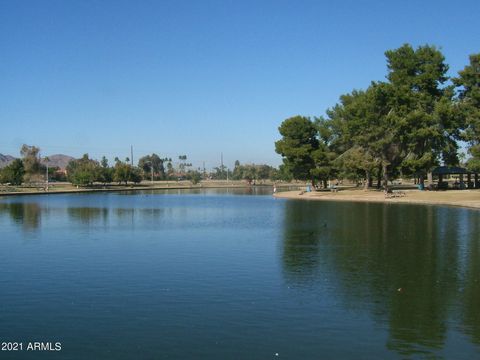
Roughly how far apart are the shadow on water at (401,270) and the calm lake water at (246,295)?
53 mm

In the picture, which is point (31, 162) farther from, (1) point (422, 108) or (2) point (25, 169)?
(1) point (422, 108)

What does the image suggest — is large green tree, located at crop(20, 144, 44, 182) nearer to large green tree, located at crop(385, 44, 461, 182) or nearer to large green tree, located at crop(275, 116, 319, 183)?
large green tree, located at crop(275, 116, 319, 183)

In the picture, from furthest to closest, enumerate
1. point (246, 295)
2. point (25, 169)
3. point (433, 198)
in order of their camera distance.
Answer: point (25, 169), point (433, 198), point (246, 295)

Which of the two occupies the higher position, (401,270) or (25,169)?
(25,169)

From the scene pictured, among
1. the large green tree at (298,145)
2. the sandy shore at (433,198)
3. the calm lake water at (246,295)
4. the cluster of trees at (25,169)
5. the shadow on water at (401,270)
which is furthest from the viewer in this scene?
the cluster of trees at (25,169)

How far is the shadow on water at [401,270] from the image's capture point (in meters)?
13.1

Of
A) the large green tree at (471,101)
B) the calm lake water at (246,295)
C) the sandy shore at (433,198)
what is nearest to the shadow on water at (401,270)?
the calm lake water at (246,295)

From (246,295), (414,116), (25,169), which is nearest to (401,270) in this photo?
(246,295)

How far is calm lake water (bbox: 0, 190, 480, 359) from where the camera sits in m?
11.8

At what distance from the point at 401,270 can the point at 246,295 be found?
671 cm

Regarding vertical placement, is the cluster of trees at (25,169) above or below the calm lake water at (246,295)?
above

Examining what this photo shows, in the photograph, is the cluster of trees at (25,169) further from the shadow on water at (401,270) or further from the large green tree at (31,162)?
the shadow on water at (401,270)

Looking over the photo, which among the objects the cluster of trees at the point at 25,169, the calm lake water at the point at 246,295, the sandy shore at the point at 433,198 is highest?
the cluster of trees at the point at 25,169

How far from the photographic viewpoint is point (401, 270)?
19.5 m
